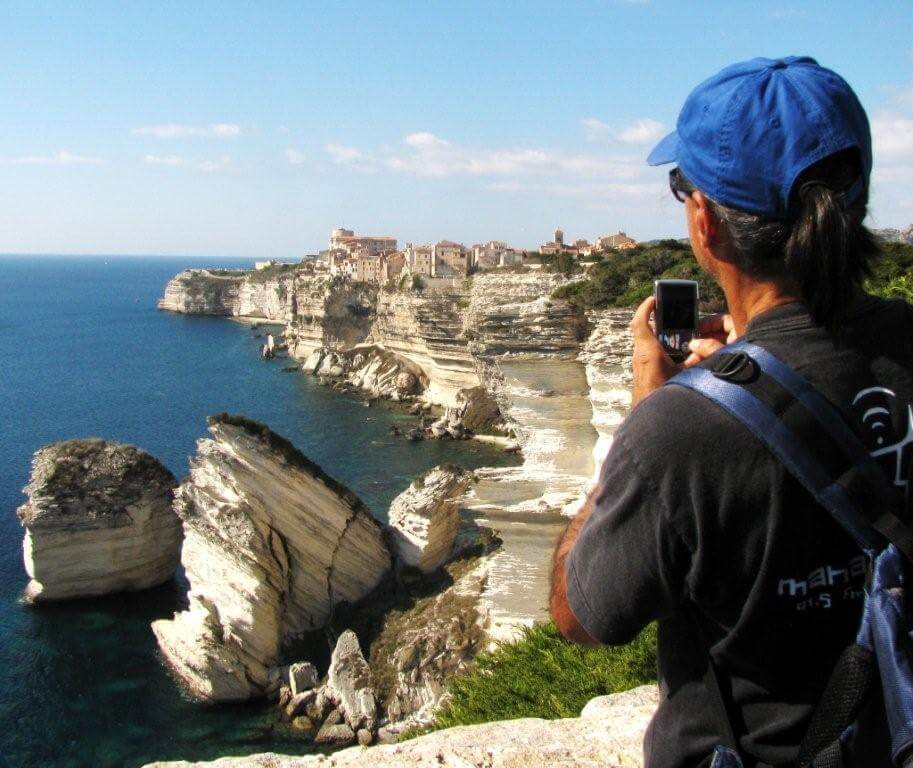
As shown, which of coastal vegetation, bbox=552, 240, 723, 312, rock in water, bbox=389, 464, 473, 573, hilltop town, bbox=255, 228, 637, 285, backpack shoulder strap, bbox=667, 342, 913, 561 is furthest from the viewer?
hilltop town, bbox=255, 228, 637, 285

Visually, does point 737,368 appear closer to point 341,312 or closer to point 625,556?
point 625,556

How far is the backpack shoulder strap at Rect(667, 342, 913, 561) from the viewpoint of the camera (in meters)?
1.33

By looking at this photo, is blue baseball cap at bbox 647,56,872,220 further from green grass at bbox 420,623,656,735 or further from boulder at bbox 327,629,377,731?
boulder at bbox 327,629,377,731

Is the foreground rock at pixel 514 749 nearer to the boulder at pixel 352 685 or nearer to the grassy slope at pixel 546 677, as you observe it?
the grassy slope at pixel 546 677

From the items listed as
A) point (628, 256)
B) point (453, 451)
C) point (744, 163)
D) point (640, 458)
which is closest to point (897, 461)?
point (640, 458)

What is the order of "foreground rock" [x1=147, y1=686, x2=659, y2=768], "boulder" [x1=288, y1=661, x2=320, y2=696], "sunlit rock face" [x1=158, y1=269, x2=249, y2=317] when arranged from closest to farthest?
"foreground rock" [x1=147, y1=686, x2=659, y2=768]
"boulder" [x1=288, y1=661, x2=320, y2=696]
"sunlit rock face" [x1=158, y1=269, x2=249, y2=317]

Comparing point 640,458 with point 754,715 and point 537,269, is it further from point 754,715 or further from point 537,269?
point 537,269

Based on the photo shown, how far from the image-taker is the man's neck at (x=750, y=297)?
4.89ft

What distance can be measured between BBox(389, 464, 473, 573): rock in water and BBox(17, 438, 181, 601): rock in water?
22.8ft

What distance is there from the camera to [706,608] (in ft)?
4.82

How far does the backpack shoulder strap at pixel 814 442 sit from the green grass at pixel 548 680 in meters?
5.35

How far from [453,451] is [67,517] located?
57.5ft

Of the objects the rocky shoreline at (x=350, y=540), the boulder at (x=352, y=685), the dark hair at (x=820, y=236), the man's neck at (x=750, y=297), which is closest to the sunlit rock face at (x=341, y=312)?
the rocky shoreline at (x=350, y=540)

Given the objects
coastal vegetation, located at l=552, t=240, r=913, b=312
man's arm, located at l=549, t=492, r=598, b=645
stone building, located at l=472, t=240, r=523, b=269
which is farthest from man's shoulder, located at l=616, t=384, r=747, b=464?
stone building, located at l=472, t=240, r=523, b=269
